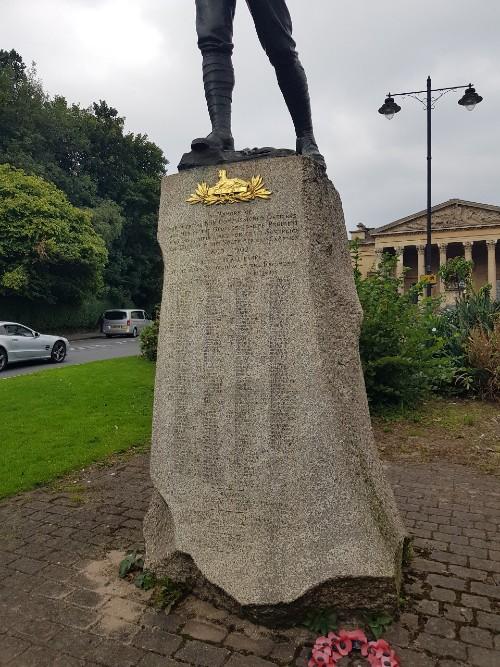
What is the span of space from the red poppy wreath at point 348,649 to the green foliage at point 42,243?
2606cm

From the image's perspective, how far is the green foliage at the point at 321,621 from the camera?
8.95ft

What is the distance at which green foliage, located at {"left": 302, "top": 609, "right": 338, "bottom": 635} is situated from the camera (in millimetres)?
2729

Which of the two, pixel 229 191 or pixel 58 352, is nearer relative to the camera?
pixel 229 191

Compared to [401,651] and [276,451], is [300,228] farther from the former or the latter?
A: [401,651]

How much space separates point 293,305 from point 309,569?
1.39 metres

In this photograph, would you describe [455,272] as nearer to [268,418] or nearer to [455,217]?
[268,418]

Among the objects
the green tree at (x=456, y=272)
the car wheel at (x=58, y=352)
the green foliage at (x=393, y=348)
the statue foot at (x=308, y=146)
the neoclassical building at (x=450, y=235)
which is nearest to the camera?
the statue foot at (x=308, y=146)

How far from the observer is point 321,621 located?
9.07ft

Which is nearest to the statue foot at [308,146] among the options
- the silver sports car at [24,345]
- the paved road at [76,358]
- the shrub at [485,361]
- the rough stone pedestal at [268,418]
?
the rough stone pedestal at [268,418]

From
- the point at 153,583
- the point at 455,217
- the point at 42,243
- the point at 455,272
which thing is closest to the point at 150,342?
the point at 455,272

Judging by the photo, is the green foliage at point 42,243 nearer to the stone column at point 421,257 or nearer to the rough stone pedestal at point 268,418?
the rough stone pedestal at point 268,418

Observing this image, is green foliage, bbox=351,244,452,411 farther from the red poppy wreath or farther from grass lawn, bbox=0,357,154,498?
the red poppy wreath

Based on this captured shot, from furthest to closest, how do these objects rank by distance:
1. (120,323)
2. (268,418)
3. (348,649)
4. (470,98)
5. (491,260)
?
1. (491,260)
2. (120,323)
3. (470,98)
4. (268,418)
5. (348,649)

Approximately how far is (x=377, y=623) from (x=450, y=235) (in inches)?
2066
